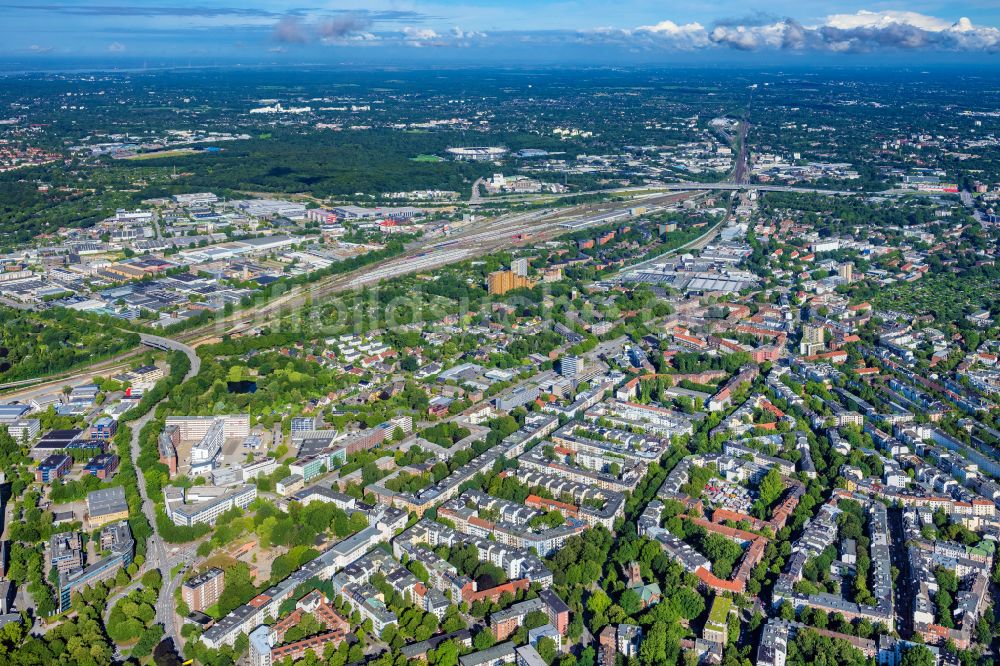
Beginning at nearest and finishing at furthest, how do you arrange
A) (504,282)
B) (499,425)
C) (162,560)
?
1. (162,560)
2. (499,425)
3. (504,282)

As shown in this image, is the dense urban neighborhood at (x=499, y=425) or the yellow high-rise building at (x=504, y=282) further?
the yellow high-rise building at (x=504, y=282)

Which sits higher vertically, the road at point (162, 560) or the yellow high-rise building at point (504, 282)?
the yellow high-rise building at point (504, 282)

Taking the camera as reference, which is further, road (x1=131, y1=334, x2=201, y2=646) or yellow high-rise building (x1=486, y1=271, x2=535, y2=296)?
yellow high-rise building (x1=486, y1=271, x2=535, y2=296)

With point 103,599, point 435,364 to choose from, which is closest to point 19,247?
point 435,364

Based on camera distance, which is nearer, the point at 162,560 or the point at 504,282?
the point at 162,560

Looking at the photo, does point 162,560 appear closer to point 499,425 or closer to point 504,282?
point 499,425

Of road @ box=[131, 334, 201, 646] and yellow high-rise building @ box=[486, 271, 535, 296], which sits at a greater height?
yellow high-rise building @ box=[486, 271, 535, 296]

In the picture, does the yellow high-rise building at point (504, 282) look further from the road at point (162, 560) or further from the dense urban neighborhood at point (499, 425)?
the road at point (162, 560)

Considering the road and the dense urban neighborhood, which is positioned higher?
the dense urban neighborhood

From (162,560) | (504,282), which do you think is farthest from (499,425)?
(504,282)

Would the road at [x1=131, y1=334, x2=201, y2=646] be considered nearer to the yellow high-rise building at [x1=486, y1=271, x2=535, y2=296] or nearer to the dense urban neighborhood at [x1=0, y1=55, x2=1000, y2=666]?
the dense urban neighborhood at [x1=0, y1=55, x2=1000, y2=666]

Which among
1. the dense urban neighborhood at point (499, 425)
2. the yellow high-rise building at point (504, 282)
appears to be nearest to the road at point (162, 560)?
the dense urban neighborhood at point (499, 425)

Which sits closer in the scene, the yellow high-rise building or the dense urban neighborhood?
the dense urban neighborhood

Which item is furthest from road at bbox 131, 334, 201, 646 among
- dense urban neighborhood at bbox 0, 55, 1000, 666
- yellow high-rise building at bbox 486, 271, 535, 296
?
yellow high-rise building at bbox 486, 271, 535, 296
